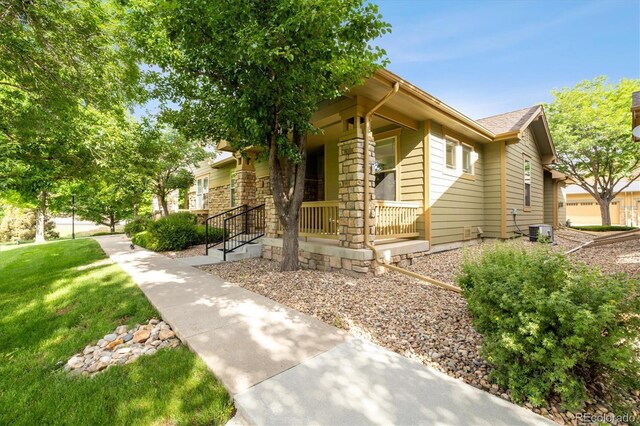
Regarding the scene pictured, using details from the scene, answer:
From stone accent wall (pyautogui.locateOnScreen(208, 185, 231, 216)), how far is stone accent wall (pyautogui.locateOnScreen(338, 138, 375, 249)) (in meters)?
8.20

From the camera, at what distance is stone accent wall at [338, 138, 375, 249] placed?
533 centimetres

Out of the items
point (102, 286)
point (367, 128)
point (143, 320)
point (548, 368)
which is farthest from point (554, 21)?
point (102, 286)

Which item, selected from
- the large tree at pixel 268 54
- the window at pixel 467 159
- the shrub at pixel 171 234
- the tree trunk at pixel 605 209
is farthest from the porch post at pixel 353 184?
the tree trunk at pixel 605 209

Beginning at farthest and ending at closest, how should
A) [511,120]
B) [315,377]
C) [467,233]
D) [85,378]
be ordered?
[511,120]
[467,233]
[85,378]
[315,377]

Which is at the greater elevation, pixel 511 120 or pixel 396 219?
pixel 511 120

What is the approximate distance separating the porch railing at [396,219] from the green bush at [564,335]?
12.4 ft

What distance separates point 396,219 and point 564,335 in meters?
4.59

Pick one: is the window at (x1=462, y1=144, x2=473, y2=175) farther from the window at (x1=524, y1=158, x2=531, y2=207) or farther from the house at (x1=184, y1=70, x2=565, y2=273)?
the window at (x1=524, y1=158, x2=531, y2=207)

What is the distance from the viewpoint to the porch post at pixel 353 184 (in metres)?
5.33

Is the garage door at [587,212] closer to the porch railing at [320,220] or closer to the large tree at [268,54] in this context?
the porch railing at [320,220]

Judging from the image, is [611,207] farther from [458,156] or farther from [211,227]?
[211,227]

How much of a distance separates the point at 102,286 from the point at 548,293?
6.42 metres

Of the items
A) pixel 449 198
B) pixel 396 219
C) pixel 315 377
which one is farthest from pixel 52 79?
pixel 449 198

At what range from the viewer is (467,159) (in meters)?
8.43
